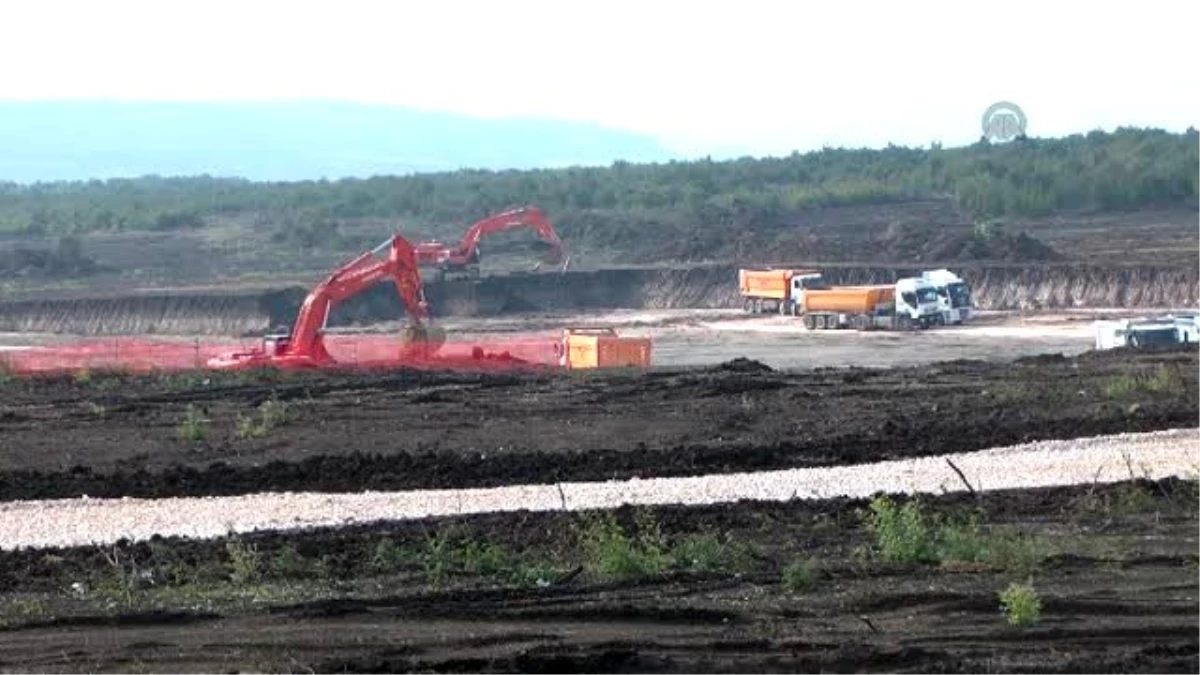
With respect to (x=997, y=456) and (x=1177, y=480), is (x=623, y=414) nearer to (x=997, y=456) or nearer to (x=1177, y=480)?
(x=997, y=456)

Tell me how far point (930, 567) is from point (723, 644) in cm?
389

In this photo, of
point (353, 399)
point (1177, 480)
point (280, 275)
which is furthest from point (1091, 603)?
point (280, 275)

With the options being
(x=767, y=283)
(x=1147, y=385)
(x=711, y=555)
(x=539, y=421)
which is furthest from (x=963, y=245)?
(x=711, y=555)

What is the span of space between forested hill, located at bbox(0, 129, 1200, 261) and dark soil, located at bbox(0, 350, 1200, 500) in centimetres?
3732

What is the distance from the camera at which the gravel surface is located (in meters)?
23.4

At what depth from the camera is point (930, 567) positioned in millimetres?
17312

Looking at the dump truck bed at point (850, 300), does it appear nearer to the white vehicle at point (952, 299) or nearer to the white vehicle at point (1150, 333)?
the white vehicle at point (952, 299)

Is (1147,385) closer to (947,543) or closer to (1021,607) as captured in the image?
(947,543)

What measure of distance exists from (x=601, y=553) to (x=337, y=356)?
36039 mm

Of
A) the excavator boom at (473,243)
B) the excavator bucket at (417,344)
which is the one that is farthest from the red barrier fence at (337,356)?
the excavator boom at (473,243)

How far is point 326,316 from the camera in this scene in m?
48.2

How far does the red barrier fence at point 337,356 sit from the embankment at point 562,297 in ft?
22.7

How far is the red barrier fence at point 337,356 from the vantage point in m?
→ 46.4

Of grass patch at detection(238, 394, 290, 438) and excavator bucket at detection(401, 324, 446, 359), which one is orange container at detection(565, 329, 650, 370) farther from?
grass patch at detection(238, 394, 290, 438)
